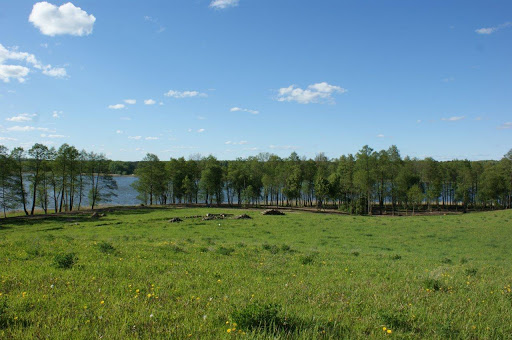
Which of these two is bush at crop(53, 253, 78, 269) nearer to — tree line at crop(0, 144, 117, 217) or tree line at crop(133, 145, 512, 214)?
tree line at crop(0, 144, 117, 217)

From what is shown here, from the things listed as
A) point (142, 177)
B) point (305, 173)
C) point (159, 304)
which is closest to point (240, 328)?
point (159, 304)

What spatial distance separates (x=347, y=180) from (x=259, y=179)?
2992 cm

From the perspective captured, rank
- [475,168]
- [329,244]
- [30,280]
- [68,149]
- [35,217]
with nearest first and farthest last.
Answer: [30,280], [329,244], [35,217], [68,149], [475,168]

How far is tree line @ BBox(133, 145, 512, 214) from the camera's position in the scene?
77.2 meters

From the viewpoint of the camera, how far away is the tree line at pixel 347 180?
7725 cm

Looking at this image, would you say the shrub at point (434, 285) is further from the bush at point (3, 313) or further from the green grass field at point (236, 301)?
the bush at point (3, 313)

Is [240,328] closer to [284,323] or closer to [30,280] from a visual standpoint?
[284,323]

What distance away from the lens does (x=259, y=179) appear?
98500 millimetres

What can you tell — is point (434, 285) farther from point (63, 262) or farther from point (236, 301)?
point (63, 262)

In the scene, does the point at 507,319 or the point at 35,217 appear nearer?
the point at 507,319

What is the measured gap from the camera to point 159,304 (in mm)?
6066

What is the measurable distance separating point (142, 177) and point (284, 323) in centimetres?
7858

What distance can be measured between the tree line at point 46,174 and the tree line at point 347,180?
38.2ft

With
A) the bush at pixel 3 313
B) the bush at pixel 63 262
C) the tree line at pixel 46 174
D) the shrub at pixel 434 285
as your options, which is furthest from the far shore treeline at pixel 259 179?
the shrub at pixel 434 285
